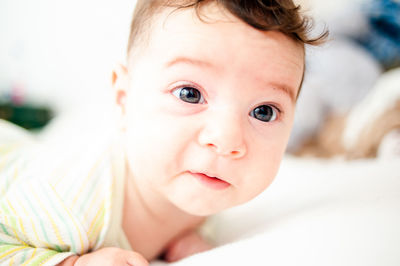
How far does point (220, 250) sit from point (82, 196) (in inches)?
11.6

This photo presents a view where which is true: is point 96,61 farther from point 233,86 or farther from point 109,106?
point 233,86

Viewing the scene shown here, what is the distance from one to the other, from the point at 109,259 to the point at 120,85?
1.23 feet

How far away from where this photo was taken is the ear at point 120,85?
0.78 metres

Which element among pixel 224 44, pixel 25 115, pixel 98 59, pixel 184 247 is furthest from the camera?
pixel 98 59

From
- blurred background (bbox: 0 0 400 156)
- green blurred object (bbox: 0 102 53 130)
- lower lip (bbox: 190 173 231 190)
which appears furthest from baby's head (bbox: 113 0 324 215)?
green blurred object (bbox: 0 102 53 130)

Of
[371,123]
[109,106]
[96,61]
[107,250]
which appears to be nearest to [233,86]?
[107,250]

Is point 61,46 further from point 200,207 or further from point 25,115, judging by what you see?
point 200,207

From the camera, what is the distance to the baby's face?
0.59 meters

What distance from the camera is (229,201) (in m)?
0.69

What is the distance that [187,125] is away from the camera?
0.62 m

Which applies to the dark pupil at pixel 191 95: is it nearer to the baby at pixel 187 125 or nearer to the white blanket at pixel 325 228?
the baby at pixel 187 125

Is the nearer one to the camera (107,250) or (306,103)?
(107,250)

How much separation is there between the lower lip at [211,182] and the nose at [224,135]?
65 millimetres

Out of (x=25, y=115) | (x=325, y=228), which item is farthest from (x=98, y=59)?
(x=325, y=228)
